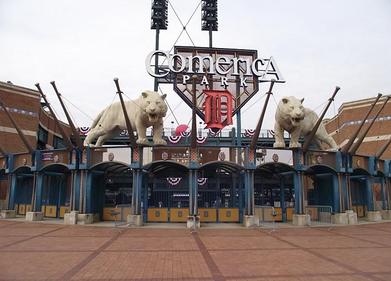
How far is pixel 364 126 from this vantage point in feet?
163

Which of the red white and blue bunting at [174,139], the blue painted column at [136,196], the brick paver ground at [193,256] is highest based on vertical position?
the red white and blue bunting at [174,139]

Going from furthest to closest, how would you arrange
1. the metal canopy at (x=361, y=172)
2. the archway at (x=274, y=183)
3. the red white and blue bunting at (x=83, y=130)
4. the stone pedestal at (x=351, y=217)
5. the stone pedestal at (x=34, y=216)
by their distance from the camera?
the red white and blue bunting at (x=83, y=130) < the metal canopy at (x=361, y=172) < the archway at (x=274, y=183) < the stone pedestal at (x=34, y=216) < the stone pedestal at (x=351, y=217)

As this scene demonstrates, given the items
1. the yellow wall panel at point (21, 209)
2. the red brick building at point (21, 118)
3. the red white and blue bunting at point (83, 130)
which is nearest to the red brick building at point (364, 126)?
the red white and blue bunting at point (83, 130)

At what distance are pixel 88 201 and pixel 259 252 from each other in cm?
1544

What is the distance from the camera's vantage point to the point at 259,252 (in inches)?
542

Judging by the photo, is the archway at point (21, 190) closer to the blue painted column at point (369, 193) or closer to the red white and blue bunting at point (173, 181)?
the red white and blue bunting at point (173, 181)

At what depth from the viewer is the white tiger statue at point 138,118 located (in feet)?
82.5

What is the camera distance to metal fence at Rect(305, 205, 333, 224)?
90.3 ft

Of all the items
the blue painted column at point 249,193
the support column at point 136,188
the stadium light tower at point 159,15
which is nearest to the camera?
the support column at point 136,188

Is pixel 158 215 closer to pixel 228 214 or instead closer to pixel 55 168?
pixel 228 214

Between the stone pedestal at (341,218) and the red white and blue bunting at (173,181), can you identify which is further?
the red white and blue bunting at (173,181)

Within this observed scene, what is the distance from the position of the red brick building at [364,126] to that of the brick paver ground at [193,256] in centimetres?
3190

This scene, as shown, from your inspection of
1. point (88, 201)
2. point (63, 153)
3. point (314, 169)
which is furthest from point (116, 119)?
point (314, 169)

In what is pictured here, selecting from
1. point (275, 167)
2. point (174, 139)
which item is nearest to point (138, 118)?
point (275, 167)
